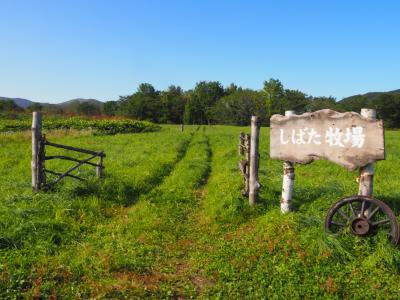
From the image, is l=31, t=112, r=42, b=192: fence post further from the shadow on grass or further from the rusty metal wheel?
the shadow on grass

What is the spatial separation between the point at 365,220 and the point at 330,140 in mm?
1698

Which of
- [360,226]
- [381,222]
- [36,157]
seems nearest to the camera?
[381,222]

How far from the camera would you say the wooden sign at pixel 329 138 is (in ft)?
21.4

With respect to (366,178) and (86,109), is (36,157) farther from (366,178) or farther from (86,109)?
(86,109)

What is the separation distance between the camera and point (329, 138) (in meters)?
7.01

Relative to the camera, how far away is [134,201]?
10078 mm

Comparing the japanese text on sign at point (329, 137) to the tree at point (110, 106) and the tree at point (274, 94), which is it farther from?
the tree at point (110, 106)

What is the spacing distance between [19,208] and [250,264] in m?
5.30

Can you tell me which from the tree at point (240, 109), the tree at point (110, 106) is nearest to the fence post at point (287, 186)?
the tree at point (240, 109)

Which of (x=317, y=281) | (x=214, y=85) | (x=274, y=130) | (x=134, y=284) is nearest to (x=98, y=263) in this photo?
(x=134, y=284)

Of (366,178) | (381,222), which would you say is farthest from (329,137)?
(381,222)

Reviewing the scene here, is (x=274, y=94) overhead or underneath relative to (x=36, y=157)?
overhead

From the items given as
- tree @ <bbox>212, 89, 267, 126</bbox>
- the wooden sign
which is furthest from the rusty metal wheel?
tree @ <bbox>212, 89, 267, 126</bbox>

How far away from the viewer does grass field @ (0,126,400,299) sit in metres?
5.30
